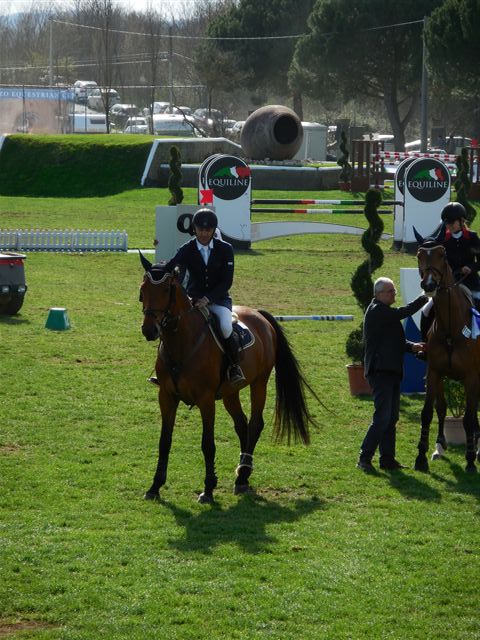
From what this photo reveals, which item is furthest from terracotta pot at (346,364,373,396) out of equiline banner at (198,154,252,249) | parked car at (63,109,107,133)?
parked car at (63,109,107,133)

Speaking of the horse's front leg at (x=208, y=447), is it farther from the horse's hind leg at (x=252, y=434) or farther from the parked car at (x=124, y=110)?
the parked car at (x=124, y=110)

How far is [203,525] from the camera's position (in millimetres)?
8188

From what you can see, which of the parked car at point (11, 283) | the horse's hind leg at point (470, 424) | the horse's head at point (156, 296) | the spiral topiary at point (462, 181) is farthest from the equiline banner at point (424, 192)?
the horse's head at point (156, 296)

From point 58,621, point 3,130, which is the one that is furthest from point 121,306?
point 3,130

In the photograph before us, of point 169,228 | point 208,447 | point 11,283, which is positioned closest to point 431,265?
point 208,447

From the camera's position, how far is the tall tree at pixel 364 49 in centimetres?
5966

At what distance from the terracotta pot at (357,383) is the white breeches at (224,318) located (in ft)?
13.8

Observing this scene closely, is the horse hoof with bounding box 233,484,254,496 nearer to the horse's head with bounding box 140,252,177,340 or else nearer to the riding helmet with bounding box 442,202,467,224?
the horse's head with bounding box 140,252,177,340

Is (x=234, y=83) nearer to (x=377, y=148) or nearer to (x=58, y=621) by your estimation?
(x=377, y=148)

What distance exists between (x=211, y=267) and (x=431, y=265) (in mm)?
1912

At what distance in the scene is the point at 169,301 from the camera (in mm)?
8438

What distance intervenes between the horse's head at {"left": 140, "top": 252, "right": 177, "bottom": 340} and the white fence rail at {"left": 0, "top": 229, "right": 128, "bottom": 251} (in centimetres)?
1806

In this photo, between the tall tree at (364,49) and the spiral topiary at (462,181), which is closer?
the spiral topiary at (462,181)

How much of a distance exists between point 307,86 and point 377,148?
25050 mm
